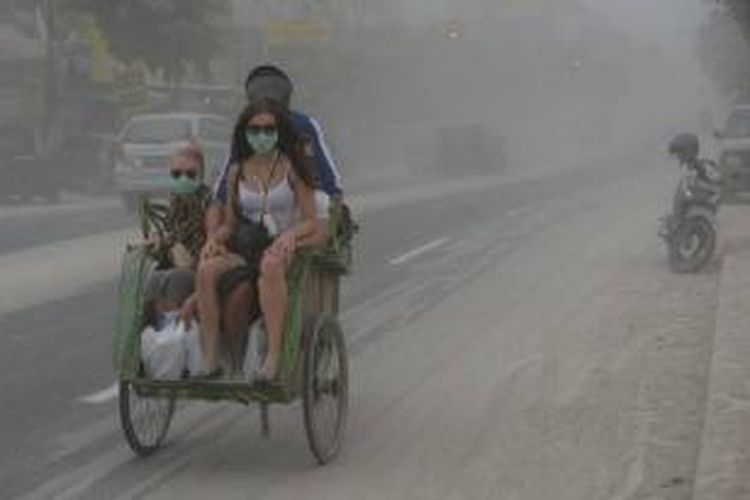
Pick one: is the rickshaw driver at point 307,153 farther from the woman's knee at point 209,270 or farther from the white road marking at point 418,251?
the white road marking at point 418,251

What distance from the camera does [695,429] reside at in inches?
328

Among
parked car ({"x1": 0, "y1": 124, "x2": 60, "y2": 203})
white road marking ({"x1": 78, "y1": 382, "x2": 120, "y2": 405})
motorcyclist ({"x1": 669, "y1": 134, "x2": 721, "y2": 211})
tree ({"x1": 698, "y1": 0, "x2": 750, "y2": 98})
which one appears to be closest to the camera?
white road marking ({"x1": 78, "y1": 382, "x2": 120, "y2": 405})

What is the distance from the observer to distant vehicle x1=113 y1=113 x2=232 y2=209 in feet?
95.6

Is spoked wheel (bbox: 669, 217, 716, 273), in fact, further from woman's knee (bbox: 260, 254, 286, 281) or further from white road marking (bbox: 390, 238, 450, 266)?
woman's knee (bbox: 260, 254, 286, 281)

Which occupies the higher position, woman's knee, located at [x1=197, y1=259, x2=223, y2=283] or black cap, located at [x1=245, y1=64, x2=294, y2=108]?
black cap, located at [x1=245, y1=64, x2=294, y2=108]

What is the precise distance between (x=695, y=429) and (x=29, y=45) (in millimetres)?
43246

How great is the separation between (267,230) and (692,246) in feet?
32.8

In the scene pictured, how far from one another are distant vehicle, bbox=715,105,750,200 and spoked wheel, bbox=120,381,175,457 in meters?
21.4

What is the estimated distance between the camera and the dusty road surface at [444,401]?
7418 mm

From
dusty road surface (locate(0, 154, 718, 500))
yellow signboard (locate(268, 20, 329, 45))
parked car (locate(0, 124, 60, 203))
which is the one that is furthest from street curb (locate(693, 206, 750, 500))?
yellow signboard (locate(268, 20, 329, 45))

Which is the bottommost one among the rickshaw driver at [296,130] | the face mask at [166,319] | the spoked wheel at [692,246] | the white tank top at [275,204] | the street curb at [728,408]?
the spoked wheel at [692,246]

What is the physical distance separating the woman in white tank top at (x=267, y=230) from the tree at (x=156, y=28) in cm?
3614

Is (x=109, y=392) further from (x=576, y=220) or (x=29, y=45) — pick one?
(x=29, y=45)

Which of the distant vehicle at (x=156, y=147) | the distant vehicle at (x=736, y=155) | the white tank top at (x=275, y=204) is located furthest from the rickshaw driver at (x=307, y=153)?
the distant vehicle at (x=736, y=155)
